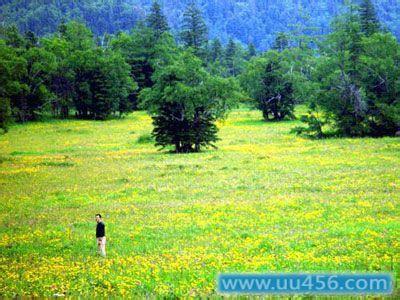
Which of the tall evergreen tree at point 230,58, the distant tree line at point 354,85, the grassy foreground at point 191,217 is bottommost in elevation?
the grassy foreground at point 191,217

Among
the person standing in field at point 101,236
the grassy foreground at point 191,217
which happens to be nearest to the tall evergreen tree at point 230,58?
the grassy foreground at point 191,217

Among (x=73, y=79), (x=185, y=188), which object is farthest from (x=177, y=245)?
(x=73, y=79)

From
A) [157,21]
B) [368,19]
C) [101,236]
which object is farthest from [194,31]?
[101,236]

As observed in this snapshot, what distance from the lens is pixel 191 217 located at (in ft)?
66.5

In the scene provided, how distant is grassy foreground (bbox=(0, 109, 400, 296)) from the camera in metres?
13.8

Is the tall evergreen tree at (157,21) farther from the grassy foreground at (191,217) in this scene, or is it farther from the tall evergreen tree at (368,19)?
the grassy foreground at (191,217)

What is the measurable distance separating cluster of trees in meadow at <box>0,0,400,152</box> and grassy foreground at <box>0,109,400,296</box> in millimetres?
5656

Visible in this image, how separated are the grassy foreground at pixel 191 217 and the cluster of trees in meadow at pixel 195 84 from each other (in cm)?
566

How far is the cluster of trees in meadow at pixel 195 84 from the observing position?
45.4 m

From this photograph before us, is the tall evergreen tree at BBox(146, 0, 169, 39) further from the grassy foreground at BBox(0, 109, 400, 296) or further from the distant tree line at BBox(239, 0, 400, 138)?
the grassy foreground at BBox(0, 109, 400, 296)

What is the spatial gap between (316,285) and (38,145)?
144 ft

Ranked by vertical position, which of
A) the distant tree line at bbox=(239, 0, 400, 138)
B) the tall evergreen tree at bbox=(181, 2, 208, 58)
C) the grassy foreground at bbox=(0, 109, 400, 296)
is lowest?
the grassy foreground at bbox=(0, 109, 400, 296)

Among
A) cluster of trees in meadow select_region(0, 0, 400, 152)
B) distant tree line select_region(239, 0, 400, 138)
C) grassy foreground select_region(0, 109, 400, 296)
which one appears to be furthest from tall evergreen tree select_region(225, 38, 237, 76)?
grassy foreground select_region(0, 109, 400, 296)

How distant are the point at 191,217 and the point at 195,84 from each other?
89.2 feet
